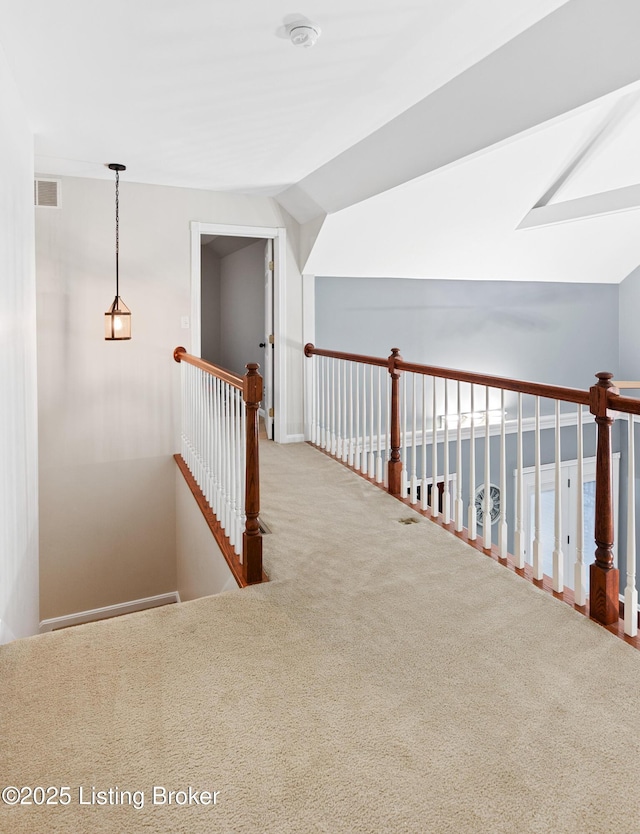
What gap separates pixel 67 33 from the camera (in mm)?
2500

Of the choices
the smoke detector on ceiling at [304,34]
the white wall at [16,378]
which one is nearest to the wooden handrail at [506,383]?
the smoke detector on ceiling at [304,34]

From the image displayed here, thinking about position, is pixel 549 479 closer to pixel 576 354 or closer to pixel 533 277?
pixel 576 354

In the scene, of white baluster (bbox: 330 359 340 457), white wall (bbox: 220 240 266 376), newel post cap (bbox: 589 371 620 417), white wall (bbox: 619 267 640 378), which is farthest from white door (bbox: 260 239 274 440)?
white wall (bbox: 619 267 640 378)

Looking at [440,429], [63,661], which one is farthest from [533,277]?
[63,661]

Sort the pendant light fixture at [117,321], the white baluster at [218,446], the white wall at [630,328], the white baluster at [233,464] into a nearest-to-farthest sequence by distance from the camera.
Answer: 1. the white baluster at [233,464]
2. the white baluster at [218,446]
3. the pendant light fixture at [117,321]
4. the white wall at [630,328]

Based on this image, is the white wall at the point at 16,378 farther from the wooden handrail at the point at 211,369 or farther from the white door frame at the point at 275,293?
the white door frame at the point at 275,293

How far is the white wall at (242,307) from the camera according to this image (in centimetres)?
689

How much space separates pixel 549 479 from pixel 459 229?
340 cm

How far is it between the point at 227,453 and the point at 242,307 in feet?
14.7

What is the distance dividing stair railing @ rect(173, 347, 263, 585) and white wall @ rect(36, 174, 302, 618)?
322 mm

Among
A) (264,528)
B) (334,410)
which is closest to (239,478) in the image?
(264,528)

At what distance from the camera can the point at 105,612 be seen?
16.3ft

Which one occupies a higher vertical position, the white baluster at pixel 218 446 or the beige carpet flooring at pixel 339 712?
the white baluster at pixel 218 446

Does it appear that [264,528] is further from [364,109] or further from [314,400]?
[364,109]
